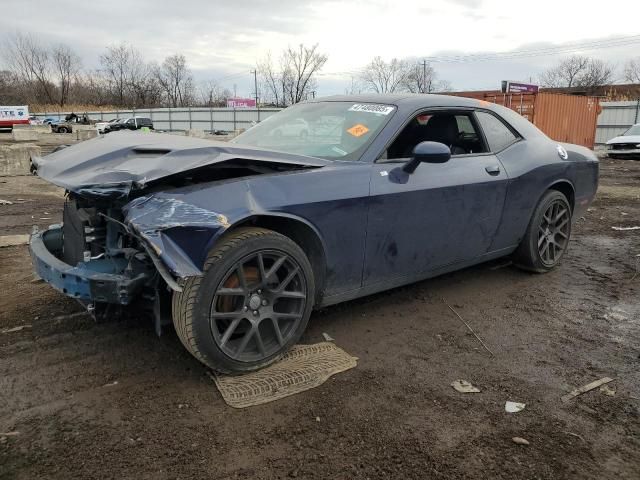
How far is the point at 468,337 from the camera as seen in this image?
11.4 ft

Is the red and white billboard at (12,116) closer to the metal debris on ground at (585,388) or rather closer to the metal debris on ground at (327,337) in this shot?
the metal debris on ground at (327,337)

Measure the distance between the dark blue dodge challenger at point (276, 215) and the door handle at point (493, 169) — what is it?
0.04ft

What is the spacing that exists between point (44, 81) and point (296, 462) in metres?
84.1

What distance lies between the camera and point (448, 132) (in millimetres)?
4156

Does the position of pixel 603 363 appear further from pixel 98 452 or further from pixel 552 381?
pixel 98 452

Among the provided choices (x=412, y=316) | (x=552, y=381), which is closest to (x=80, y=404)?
(x=412, y=316)

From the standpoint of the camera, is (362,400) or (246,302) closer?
(362,400)

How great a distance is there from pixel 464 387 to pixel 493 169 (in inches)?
76.6

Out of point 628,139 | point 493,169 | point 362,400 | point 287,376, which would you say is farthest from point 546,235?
point 628,139

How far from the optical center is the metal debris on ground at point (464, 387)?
9.16 ft

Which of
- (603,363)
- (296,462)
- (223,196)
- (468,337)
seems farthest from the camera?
(468,337)

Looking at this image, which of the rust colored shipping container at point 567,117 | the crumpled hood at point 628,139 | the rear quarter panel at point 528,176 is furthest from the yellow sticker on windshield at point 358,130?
the crumpled hood at point 628,139

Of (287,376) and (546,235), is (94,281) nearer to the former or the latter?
(287,376)

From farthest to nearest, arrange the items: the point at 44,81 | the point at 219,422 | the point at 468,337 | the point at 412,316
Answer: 1. the point at 44,81
2. the point at 412,316
3. the point at 468,337
4. the point at 219,422
